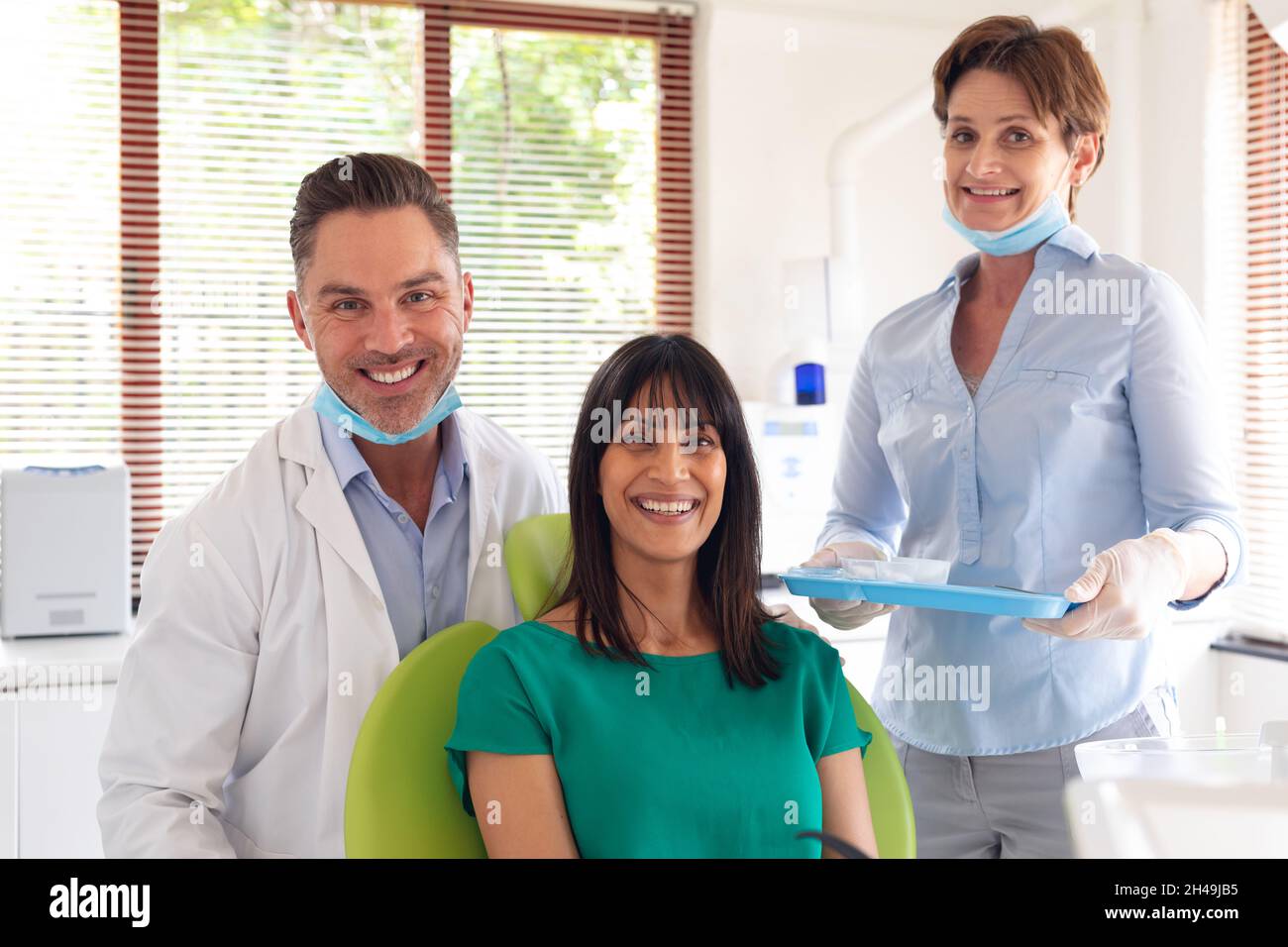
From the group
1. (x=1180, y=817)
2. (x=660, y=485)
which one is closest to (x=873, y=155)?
(x=660, y=485)

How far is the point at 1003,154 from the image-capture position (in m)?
1.39

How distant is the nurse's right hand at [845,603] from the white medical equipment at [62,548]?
1557 millimetres

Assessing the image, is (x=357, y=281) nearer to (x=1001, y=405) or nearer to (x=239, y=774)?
(x=239, y=774)

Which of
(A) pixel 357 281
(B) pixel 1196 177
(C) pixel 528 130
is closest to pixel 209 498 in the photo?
(A) pixel 357 281

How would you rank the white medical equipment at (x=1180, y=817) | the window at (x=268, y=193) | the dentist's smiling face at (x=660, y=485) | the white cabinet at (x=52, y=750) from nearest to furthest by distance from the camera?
1. the white medical equipment at (x=1180, y=817)
2. the dentist's smiling face at (x=660, y=485)
3. the white cabinet at (x=52, y=750)
4. the window at (x=268, y=193)

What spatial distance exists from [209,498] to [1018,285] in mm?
1009

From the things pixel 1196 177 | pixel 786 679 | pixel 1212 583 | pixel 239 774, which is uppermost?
pixel 1196 177

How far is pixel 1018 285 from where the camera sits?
146cm

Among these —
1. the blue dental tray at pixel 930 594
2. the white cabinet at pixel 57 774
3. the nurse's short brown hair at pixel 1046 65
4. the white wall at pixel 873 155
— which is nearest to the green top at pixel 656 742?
the blue dental tray at pixel 930 594

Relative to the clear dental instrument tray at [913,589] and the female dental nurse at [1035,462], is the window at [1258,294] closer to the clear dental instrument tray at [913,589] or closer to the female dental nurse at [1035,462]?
the female dental nurse at [1035,462]

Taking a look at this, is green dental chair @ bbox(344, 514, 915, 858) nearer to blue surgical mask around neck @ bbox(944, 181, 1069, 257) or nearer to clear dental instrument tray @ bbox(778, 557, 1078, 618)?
clear dental instrument tray @ bbox(778, 557, 1078, 618)

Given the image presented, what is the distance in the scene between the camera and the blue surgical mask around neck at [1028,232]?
140 centimetres

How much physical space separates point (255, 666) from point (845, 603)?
0.69 m

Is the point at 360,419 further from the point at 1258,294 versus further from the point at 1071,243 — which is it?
the point at 1258,294
